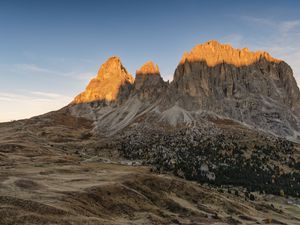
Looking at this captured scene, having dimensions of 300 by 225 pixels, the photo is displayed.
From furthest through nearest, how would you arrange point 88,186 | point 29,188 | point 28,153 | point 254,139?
point 254,139
point 28,153
point 88,186
point 29,188

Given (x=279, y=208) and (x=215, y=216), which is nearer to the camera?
(x=215, y=216)

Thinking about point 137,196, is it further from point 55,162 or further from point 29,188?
point 55,162

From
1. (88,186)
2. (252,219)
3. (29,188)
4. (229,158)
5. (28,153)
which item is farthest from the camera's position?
(229,158)

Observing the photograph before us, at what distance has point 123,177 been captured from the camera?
265 feet

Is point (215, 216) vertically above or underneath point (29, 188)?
underneath

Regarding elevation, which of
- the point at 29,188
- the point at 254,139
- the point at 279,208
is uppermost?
the point at 254,139

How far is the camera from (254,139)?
19512cm

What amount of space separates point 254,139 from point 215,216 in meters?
135

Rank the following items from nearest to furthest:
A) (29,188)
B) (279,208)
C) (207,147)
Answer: (29,188)
(279,208)
(207,147)

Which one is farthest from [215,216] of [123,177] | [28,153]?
[28,153]

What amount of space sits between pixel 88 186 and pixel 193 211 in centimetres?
2100

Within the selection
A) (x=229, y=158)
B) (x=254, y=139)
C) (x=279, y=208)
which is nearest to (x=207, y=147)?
(x=229, y=158)

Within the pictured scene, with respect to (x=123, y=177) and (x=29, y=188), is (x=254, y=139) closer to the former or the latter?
(x=123, y=177)

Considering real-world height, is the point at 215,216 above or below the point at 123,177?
below
